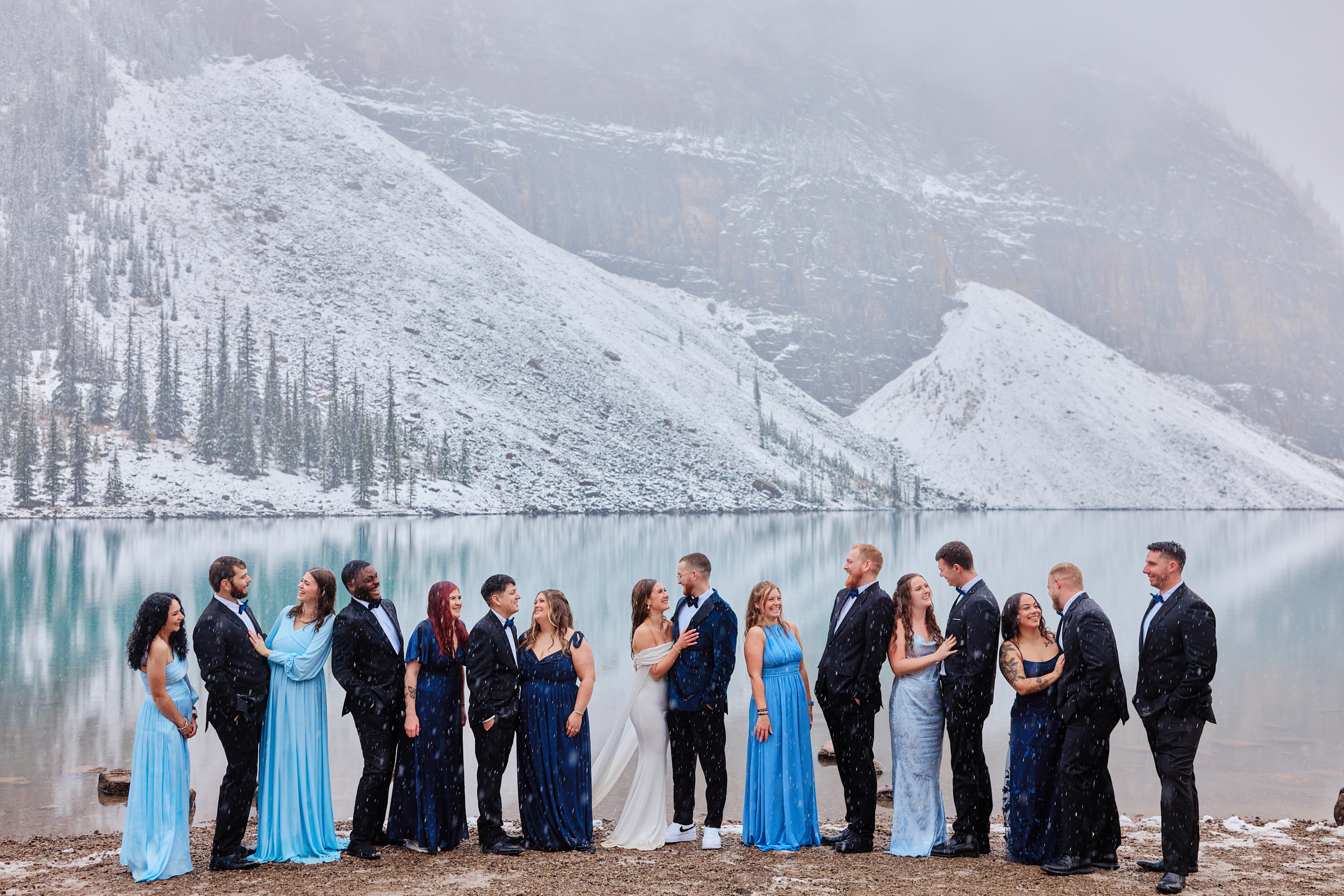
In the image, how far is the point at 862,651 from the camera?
6777 millimetres

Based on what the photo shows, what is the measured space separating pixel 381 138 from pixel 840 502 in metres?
83.8

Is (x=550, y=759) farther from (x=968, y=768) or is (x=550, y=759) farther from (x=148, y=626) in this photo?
(x=968, y=768)

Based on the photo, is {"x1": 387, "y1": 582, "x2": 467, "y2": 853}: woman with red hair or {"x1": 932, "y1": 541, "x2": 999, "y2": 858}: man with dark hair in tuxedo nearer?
{"x1": 932, "y1": 541, "x2": 999, "y2": 858}: man with dark hair in tuxedo

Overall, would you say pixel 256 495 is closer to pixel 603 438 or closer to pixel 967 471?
pixel 603 438

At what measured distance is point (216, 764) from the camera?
34.2 ft

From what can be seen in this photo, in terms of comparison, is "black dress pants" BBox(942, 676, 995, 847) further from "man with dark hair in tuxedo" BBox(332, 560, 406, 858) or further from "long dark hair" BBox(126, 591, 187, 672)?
"long dark hair" BBox(126, 591, 187, 672)

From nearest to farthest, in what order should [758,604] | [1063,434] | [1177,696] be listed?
[1177,696], [758,604], [1063,434]

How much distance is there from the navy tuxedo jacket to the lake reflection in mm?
2609

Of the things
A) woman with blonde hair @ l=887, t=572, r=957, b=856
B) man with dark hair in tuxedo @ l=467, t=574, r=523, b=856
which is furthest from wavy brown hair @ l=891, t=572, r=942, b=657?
man with dark hair in tuxedo @ l=467, t=574, r=523, b=856

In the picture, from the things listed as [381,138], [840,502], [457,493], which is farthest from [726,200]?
[457,493]

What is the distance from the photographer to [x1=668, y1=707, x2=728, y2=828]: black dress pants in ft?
23.0

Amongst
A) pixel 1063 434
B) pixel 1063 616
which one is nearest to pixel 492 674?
pixel 1063 616

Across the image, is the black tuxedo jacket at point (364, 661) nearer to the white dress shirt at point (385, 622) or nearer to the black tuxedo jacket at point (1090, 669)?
the white dress shirt at point (385, 622)

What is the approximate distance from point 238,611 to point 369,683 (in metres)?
1.00
